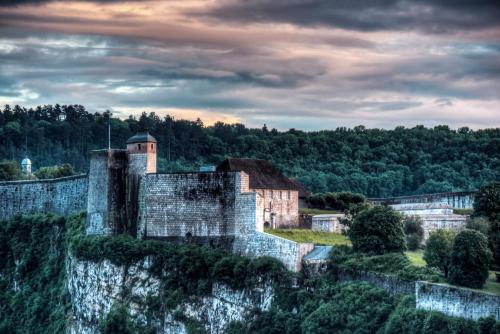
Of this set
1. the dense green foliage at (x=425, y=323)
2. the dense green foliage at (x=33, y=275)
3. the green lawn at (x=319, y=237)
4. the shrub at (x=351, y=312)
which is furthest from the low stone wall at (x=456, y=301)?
the dense green foliage at (x=33, y=275)

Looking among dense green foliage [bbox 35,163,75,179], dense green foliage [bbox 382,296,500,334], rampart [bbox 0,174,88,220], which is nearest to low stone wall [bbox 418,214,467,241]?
dense green foliage [bbox 382,296,500,334]

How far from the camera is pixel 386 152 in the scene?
9362 cm

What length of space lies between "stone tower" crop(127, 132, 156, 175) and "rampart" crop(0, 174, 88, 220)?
7735 millimetres

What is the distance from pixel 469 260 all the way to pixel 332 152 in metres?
50.4

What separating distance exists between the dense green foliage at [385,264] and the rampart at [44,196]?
18570mm

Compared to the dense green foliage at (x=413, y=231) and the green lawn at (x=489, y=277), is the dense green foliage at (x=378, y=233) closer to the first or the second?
the green lawn at (x=489, y=277)

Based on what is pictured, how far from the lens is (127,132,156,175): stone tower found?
57062mm

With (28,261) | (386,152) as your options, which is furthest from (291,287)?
(386,152)

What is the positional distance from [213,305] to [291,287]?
4.26 m

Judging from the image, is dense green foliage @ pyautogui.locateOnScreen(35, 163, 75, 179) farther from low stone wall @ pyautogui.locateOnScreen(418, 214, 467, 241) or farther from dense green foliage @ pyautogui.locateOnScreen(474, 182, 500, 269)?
dense green foliage @ pyautogui.locateOnScreen(474, 182, 500, 269)

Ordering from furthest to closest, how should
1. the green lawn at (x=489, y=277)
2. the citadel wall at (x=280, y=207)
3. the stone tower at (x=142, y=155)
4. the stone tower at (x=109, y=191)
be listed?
the citadel wall at (x=280, y=207), the stone tower at (x=109, y=191), the stone tower at (x=142, y=155), the green lawn at (x=489, y=277)

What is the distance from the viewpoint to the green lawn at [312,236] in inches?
2179

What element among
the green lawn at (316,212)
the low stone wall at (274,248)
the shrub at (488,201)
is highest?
the shrub at (488,201)

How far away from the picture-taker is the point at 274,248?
170 ft
